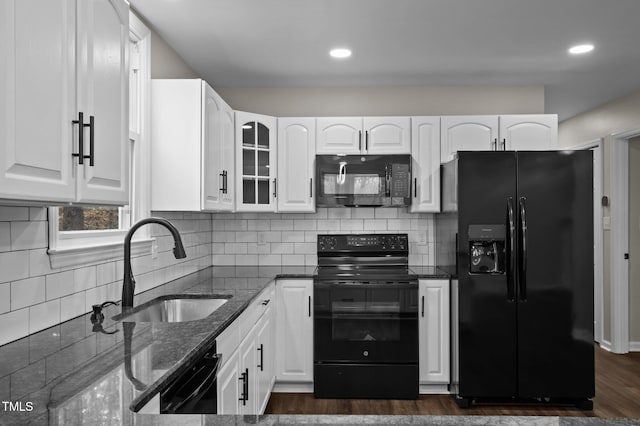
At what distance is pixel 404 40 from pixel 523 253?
5.46ft

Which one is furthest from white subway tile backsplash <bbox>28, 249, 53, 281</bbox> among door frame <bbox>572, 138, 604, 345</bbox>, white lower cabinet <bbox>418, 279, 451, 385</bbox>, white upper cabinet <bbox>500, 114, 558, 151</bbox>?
door frame <bbox>572, 138, 604, 345</bbox>

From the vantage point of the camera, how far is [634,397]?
3.43 meters

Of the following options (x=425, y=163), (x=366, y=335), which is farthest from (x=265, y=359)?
(x=425, y=163)

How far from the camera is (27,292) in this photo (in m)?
1.65

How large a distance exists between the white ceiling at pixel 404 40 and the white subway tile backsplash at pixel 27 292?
161cm

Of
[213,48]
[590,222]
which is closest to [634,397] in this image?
[590,222]

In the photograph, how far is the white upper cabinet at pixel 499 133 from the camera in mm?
3717

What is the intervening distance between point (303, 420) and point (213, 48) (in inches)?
115

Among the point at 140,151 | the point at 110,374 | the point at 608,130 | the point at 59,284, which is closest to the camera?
the point at 110,374

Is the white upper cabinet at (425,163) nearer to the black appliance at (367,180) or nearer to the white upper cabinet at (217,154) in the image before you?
the black appliance at (367,180)

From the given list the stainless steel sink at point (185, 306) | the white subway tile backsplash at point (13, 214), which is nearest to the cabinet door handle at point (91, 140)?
the white subway tile backsplash at point (13, 214)

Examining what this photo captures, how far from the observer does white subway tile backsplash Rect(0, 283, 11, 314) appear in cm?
152

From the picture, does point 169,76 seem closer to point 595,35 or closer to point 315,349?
point 315,349

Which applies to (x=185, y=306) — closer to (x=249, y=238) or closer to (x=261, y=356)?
(x=261, y=356)
